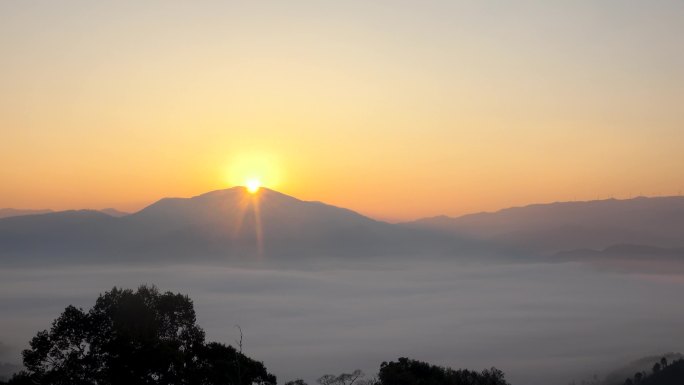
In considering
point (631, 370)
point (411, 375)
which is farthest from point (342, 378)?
point (631, 370)

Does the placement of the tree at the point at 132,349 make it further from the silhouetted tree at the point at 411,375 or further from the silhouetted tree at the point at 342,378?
the silhouetted tree at the point at 411,375

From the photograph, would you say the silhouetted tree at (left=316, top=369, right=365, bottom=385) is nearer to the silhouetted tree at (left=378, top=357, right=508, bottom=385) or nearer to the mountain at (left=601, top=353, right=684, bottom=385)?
the silhouetted tree at (left=378, top=357, right=508, bottom=385)

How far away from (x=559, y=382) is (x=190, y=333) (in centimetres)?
18022

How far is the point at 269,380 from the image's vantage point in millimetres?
37375

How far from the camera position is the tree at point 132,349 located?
33.2 m

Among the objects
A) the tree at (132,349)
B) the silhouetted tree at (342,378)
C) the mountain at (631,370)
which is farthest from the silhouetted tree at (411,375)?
the mountain at (631,370)

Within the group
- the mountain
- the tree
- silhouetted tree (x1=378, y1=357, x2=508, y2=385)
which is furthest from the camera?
the mountain

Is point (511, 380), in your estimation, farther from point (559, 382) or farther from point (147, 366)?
point (147, 366)

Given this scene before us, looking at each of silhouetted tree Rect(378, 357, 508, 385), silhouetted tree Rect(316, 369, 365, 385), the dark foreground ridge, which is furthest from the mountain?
the dark foreground ridge

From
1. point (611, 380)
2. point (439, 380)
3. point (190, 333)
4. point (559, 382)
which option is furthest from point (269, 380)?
point (559, 382)

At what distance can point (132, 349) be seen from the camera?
32.9 meters

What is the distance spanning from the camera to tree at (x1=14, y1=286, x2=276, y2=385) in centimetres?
3316

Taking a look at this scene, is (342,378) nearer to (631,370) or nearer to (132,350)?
(132,350)

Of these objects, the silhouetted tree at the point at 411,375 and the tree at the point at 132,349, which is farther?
the silhouetted tree at the point at 411,375
